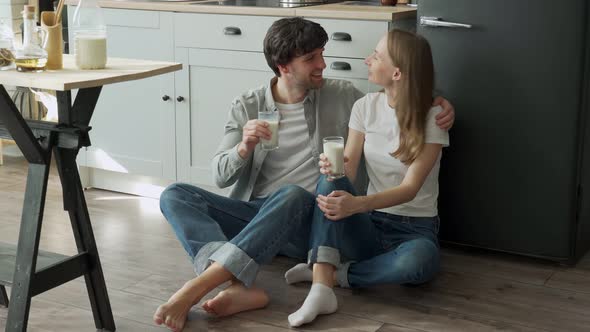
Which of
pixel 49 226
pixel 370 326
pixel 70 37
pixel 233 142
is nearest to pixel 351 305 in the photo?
pixel 370 326

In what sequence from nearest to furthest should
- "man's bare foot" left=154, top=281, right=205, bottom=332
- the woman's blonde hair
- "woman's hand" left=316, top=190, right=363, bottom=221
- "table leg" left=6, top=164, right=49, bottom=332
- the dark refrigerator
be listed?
"table leg" left=6, top=164, right=49, bottom=332 < "man's bare foot" left=154, top=281, right=205, bottom=332 < "woman's hand" left=316, top=190, right=363, bottom=221 < the woman's blonde hair < the dark refrigerator

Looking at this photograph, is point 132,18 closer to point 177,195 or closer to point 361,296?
point 177,195

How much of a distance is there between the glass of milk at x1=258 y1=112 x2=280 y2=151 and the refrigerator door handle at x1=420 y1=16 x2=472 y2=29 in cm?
71

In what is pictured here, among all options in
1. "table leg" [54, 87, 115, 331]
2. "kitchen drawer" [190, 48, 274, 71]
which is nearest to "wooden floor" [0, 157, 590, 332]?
"table leg" [54, 87, 115, 331]

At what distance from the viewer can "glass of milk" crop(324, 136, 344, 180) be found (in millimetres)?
2773

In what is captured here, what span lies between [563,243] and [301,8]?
1.27 m

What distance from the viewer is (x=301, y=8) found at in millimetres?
3500

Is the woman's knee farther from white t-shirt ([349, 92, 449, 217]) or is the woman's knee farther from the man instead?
the man

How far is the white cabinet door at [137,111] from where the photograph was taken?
387cm

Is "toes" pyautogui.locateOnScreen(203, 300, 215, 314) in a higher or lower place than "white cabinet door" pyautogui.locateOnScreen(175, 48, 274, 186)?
lower

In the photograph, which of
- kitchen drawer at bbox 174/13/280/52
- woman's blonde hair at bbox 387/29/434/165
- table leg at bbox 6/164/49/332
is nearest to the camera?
table leg at bbox 6/164/49/332

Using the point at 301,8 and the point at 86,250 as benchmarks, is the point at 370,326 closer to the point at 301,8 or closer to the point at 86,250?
the point at 86,250

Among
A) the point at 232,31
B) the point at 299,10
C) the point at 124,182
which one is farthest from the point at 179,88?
A: the point at 299,10

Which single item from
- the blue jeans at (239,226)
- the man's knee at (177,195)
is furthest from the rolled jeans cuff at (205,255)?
the man's knee at (177,195)
